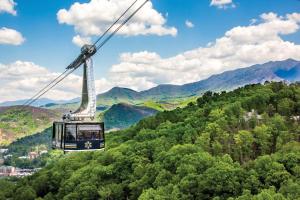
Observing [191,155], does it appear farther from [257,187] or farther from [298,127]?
[298,127]

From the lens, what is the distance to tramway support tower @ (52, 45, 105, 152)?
166 ft

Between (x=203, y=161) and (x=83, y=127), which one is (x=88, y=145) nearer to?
(x=83, y=127)

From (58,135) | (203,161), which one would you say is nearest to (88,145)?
(58,135)

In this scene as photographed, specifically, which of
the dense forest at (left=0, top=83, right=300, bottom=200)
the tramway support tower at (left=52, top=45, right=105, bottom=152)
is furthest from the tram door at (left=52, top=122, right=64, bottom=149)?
the dense forest at (left=0, top=83, right=300, bottom=200)

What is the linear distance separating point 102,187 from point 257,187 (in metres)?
49.5

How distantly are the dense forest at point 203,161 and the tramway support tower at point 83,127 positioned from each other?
4578cm

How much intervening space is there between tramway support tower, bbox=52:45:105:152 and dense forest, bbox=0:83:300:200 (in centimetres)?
4578

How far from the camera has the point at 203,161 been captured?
117 m

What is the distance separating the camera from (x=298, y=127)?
139 m

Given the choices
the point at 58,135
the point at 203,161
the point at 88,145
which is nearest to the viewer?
the point at 88,145

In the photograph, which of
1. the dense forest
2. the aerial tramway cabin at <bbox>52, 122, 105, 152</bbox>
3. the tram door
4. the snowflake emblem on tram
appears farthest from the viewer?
the dense forest

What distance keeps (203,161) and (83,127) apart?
69579 mm

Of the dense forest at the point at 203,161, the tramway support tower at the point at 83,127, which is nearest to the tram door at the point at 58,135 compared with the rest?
the tramway support tower at the point at 83,127

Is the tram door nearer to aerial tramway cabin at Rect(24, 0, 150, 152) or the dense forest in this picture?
aerial tramway cabin at Rect(24, 0, 150, 152)
